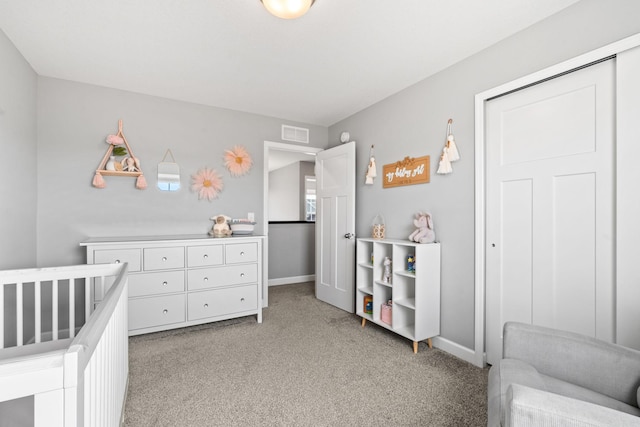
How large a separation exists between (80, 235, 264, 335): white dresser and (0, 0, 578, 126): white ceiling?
149 centimetres

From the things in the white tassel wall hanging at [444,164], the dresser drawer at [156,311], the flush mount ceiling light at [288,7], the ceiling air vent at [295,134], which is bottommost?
the dresser drawer at [156,311]

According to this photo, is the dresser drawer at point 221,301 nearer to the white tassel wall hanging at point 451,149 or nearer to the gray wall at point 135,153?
the gray wall at point 135,153

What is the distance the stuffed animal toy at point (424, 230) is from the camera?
2496 millimetres

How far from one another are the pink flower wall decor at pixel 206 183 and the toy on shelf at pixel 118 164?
0.49 metres

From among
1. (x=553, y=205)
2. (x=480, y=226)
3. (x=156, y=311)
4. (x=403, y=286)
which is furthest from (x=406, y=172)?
(x=156, y=311)

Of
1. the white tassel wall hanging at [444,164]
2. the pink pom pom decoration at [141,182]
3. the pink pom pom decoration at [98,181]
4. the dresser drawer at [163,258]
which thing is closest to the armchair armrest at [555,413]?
the white tassel wall hanging at [444,164]

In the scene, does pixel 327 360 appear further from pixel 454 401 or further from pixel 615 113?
pixel 615 113

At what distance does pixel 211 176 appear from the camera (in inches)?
131

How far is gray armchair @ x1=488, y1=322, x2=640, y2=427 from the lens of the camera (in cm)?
86

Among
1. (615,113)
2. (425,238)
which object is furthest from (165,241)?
(615,113)

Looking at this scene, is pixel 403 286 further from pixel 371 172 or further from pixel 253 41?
pixel 253 41

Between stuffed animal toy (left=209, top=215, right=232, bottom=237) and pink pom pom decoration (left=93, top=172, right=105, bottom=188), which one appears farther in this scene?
stuffed animal toy (left=209, top=215, right=232, bottom=237)

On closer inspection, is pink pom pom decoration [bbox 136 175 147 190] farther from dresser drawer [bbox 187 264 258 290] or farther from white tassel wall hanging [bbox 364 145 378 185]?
white tassel wall hanging [bbox 364 145 378 185]

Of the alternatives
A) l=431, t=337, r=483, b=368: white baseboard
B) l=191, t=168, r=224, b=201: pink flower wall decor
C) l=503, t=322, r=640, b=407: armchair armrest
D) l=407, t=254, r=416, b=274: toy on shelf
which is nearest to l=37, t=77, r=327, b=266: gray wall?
l=191, t=168, r=224, b=201: pink flower wall decor
